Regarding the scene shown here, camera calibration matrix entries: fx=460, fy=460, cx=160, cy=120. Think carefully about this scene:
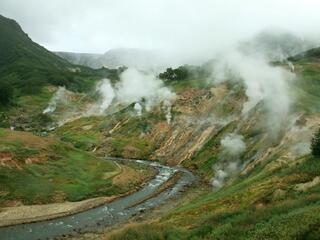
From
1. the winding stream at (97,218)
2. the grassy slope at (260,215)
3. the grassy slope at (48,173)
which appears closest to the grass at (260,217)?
the grassy slope at (260,215)

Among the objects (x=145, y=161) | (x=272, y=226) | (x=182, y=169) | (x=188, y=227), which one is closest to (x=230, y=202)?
(x=188, y=227)

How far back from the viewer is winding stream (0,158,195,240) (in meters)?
61.6

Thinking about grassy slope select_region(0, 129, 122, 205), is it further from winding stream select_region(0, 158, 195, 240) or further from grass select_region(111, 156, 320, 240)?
grass select_region(111, 156, 320, 240)

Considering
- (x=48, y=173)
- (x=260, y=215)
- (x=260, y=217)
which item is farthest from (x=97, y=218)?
(x=260, y=217)

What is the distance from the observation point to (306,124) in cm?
8850

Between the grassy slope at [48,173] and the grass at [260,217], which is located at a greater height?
the grass at [260,217]

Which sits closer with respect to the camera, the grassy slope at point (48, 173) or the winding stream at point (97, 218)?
the winding stream at point (97, 218)

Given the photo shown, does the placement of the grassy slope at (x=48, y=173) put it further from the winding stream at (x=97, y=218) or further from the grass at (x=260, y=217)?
the grass at (x=260, y=217)

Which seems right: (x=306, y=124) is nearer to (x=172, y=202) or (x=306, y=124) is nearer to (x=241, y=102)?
(x=172, y=202)

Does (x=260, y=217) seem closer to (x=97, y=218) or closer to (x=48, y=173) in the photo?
(x=97, y=218)

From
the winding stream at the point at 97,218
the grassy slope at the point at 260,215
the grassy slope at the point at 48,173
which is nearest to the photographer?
the grassy slope at the point at 260,215

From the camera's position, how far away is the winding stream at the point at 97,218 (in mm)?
61562

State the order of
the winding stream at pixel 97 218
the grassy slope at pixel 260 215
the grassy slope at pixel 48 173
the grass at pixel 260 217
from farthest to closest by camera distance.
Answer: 1. the grassy slope at pixel 48 173
2. the winding stream at pixel 97 218
3. the grassy slope at pixel 260 215
4. the grass at pixel 260 217

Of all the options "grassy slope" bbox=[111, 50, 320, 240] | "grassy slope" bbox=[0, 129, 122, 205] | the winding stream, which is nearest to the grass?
"grassy slope" bbox=[111, 50, 320, 240]
